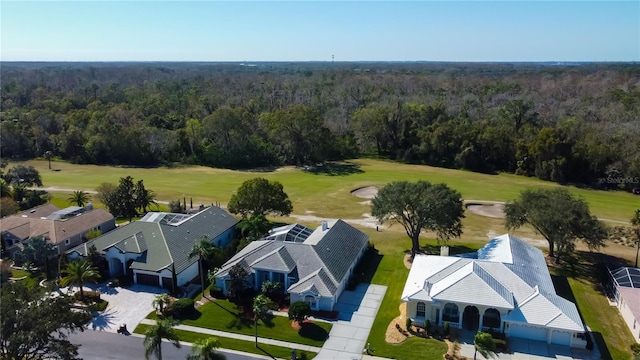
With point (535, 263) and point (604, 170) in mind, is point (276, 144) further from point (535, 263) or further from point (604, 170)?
point (535, 263)

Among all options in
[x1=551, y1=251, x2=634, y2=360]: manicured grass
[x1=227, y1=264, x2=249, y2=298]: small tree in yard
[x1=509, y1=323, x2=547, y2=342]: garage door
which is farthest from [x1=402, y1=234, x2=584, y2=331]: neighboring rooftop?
[x1=227, y1=264, x2=249, y2=298]: small tree in yard

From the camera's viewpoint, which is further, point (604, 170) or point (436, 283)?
point (604, 170)

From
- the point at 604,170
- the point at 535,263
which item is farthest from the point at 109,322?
the point at 604,170

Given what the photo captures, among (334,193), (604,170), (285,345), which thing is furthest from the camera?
(604,170)

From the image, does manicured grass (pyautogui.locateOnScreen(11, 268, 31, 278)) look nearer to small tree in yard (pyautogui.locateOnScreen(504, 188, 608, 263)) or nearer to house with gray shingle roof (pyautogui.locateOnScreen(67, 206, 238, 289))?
house with gray shingle roof (pyautogui.locateOnScreen(67, 206, 238, 289))

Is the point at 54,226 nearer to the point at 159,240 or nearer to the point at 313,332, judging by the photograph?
the point at 159,240

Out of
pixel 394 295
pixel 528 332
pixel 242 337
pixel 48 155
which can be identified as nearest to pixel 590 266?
pixel 528 332
